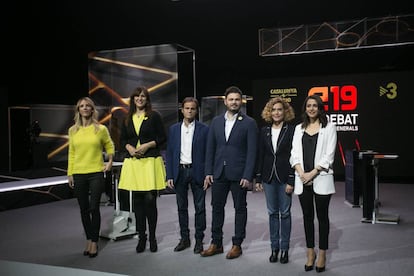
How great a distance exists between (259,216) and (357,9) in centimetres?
539

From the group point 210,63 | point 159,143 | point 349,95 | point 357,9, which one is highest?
point 357,9

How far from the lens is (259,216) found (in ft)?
17.9

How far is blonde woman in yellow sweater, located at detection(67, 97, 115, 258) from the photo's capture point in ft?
11.9

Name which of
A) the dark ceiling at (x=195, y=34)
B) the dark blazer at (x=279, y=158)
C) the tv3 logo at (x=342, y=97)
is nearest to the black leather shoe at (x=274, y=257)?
the dark blazer at (x=279, y=158)

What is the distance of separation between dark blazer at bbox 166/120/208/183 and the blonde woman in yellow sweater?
56 centimetres

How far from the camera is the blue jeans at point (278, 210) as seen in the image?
3.40 m

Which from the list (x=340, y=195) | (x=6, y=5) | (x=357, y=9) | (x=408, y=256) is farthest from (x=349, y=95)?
(x=6, y=5)

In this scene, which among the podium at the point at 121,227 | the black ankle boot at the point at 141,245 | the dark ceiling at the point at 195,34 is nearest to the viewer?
the black ankle boot at the point at 141,245

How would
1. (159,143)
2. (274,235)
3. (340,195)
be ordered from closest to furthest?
1. (274,235)
2. (159,143)
3. (340,195)

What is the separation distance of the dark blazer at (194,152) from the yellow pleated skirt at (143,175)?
11 centimetres

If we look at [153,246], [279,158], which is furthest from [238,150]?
[153,246]

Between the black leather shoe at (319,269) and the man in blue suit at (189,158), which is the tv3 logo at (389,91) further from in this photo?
the black leather shoe at (319,269)

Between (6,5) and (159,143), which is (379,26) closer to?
(159,143)

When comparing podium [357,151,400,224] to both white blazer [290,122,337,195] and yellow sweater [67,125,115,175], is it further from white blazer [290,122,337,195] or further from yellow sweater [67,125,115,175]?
yellow sweater [67,125,115,175]
